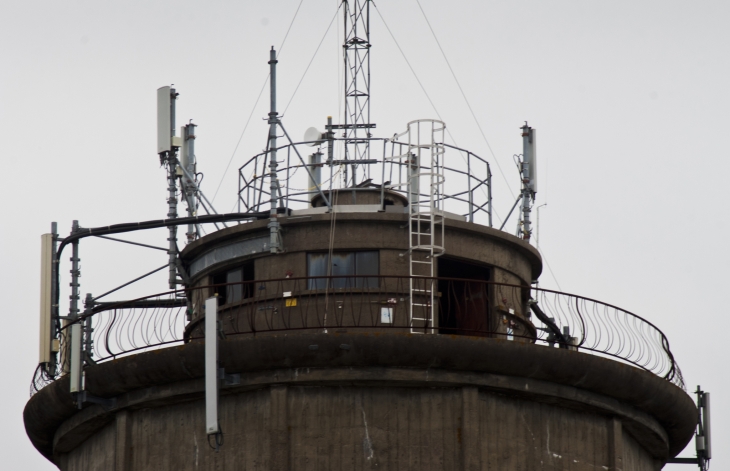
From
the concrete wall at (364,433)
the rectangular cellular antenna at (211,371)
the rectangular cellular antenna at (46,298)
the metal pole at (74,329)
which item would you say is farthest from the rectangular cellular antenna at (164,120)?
the concrete wall at (364,433)

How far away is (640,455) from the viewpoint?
34.4 meters

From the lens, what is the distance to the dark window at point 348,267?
32.8m

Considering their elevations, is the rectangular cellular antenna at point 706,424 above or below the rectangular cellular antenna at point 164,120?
below

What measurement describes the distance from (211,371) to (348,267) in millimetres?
3728

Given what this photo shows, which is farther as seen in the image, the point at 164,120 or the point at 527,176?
the point at 527,176

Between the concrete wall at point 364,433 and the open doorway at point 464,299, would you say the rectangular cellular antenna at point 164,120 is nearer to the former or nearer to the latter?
the open doorway at point 464,299

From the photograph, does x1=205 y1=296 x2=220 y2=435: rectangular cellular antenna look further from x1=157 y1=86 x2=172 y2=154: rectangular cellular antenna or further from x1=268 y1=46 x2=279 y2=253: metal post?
x1=157 y1=86 x2=172 y2=154: rectangular cellular antenna

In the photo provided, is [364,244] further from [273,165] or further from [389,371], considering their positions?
[389,371]

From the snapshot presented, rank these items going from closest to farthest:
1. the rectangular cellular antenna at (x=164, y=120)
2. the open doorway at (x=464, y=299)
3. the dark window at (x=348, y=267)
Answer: the dark window at (x=348, y=267)
the open doorway at (x=464, y=299)
the rectangular cellular antenna at (x=164, y=120)

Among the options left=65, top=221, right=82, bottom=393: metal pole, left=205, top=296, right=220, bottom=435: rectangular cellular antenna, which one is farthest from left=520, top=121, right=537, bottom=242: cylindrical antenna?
left=65, top=221, right=82, bottom=393: metal pole

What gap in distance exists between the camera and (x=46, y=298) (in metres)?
35.2

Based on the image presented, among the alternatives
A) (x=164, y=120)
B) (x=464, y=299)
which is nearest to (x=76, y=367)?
(x=164, y=120)

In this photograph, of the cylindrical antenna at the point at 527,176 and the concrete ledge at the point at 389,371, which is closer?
the concrete ledge at the point at 389,371

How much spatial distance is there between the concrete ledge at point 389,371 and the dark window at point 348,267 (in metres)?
2.02
